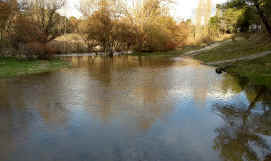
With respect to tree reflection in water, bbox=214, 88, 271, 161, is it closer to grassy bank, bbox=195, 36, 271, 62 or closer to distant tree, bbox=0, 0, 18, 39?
grassy bank, bbox=195, 36, 271, 62

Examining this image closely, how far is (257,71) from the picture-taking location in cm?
1634

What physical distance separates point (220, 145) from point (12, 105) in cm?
854

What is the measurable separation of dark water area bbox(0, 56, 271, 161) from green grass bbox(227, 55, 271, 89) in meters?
2.16

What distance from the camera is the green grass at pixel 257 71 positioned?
13961 millimetres

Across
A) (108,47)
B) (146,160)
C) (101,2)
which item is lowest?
(146,160)

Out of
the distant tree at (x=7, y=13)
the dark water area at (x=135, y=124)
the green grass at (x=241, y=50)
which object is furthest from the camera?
the distant tree at (x=7, y=13)

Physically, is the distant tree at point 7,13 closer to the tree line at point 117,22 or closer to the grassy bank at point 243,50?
the tree line at point 117,22

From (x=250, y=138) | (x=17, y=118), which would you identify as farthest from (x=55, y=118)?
(x=250, y=138)

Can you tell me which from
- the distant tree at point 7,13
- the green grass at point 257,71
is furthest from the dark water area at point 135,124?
the distant tree at point 7,13

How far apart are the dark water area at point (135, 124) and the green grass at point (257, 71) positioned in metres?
2.16

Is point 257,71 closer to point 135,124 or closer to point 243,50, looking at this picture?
point 243,50

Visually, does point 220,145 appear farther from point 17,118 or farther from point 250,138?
point 17,118

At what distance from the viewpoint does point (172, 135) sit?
627 cm

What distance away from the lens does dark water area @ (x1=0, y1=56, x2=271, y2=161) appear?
17.3 feet
